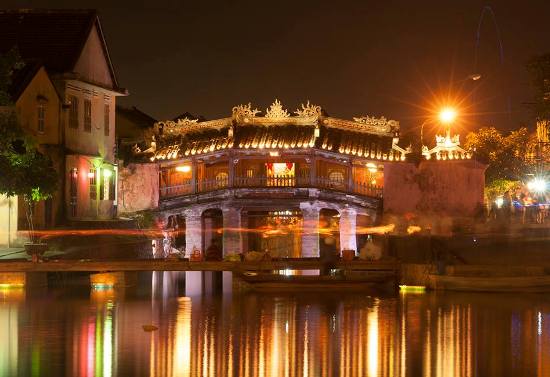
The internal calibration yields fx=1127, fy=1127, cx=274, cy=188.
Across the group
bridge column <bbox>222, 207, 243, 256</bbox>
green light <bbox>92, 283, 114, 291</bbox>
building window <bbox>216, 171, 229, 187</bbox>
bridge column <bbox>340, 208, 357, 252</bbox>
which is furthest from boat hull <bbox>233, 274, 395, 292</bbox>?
building window <bbox>216, 171, 229, 187</bbox>

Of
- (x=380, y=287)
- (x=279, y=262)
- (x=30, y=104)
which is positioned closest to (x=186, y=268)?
(x=279, y=262)

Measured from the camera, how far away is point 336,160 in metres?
63.9

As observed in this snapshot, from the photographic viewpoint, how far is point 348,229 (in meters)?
64.2

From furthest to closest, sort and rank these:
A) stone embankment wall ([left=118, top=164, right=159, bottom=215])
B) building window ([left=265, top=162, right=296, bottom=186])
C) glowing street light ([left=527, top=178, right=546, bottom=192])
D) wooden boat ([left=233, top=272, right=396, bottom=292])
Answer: glowing street light ([left=527, top=178, right=546, bottom=192]) < stone embankment wall ([left=118, top=164, right=159, bottom=215]) < building window ([left=265, top=162, right=296, bottom=186]) < wooden boat ([left=233, top=272, right=396, bottom=292])

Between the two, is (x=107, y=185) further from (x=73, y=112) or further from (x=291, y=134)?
(x=291, y=134)

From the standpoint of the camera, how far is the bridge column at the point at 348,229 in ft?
211

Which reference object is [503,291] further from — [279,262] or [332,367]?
[332,367]

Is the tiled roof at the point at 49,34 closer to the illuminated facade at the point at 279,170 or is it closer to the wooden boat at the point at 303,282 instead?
the illuminated facade at the point at 279,170

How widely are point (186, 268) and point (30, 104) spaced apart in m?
12.2

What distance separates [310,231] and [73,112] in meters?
15.2

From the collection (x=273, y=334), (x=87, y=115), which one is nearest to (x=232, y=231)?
(x=87, y=115)

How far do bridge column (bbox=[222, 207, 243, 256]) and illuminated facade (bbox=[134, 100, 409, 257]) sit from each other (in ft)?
0.19

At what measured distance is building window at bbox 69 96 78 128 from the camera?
56.4 meters

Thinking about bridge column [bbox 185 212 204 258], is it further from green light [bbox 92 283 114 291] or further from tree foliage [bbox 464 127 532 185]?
tree foliage [bbox 464 127 532 185]
